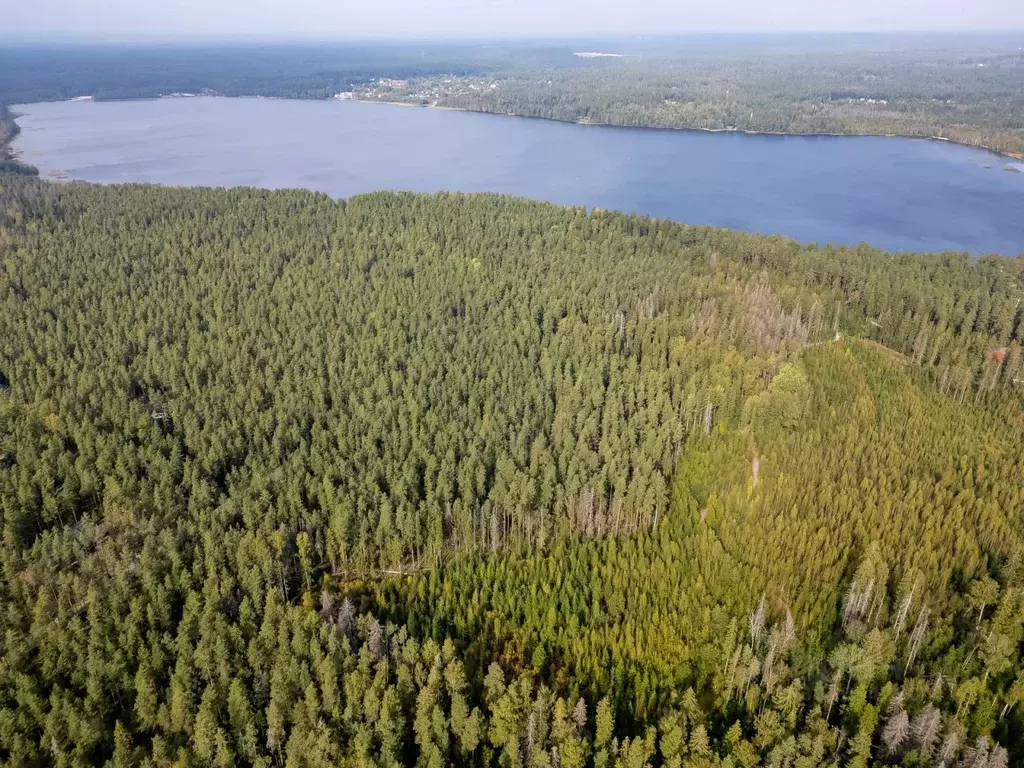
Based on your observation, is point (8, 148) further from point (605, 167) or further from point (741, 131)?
point (741, 131)

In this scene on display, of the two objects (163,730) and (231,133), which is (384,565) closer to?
(163,730)

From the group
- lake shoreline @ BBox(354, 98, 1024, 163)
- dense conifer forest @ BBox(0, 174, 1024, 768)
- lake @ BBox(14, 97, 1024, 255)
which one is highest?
lake shoreline @ BBox(354, 98, 1024, 163)

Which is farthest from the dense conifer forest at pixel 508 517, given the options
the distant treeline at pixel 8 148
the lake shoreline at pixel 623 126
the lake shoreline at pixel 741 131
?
the lake shoreline at pixel 623 126

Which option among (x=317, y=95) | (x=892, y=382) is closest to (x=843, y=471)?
(x=892, y=382)

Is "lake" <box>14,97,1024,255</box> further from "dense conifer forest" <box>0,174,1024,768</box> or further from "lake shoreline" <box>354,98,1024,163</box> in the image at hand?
"dense conifer forest" <box>0,174,1024,768</box>

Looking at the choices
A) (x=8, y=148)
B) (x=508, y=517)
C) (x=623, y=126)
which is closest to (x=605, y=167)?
(x=623, y=126)

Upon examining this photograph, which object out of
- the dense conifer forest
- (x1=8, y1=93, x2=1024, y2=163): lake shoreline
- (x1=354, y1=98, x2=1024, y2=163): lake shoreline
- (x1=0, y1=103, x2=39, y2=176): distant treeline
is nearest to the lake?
(x1=354, y1=98, x2=1024, y2=163): lake shoreline
